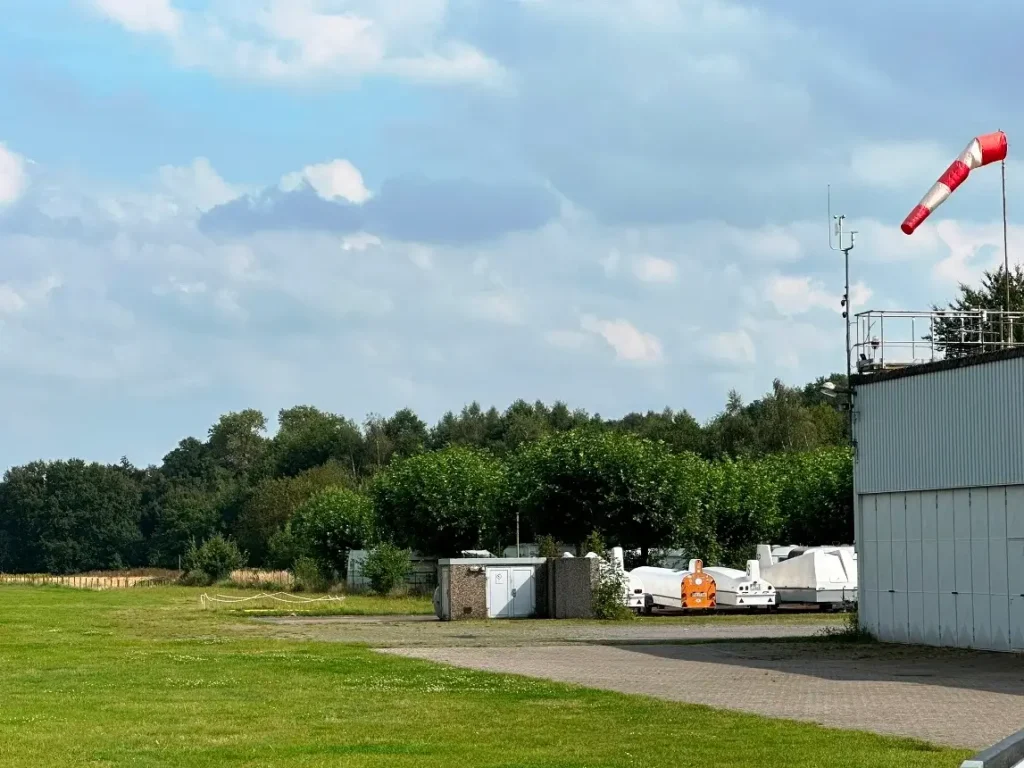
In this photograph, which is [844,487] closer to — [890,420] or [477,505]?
[477,505]

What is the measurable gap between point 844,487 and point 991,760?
2524 inches

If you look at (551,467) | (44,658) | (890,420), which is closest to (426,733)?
(44,658)

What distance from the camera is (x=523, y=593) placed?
49.4 meters

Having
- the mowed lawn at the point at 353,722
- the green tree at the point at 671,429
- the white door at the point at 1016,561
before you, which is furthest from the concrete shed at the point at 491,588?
the green tree at the point at 671,429

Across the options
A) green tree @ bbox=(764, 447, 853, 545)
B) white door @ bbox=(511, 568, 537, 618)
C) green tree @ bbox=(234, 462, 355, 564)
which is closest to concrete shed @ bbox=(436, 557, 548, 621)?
white door @ bbox=(511, 568, 537, 618)

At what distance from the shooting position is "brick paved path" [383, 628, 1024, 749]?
18.2m

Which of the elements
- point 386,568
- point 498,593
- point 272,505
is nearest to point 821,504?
point 386,568

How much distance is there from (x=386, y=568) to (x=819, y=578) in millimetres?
20503

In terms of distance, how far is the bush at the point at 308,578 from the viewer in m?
75.8

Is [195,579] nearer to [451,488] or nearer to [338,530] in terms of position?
[338,530]

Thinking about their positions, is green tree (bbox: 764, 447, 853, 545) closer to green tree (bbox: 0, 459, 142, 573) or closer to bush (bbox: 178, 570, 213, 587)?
bush (bbox: 178, 570, 213, 587)

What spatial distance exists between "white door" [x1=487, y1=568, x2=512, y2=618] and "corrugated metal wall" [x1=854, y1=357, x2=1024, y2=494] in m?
17.1

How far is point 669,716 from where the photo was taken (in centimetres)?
1828

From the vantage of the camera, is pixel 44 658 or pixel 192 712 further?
pixel 44 658
